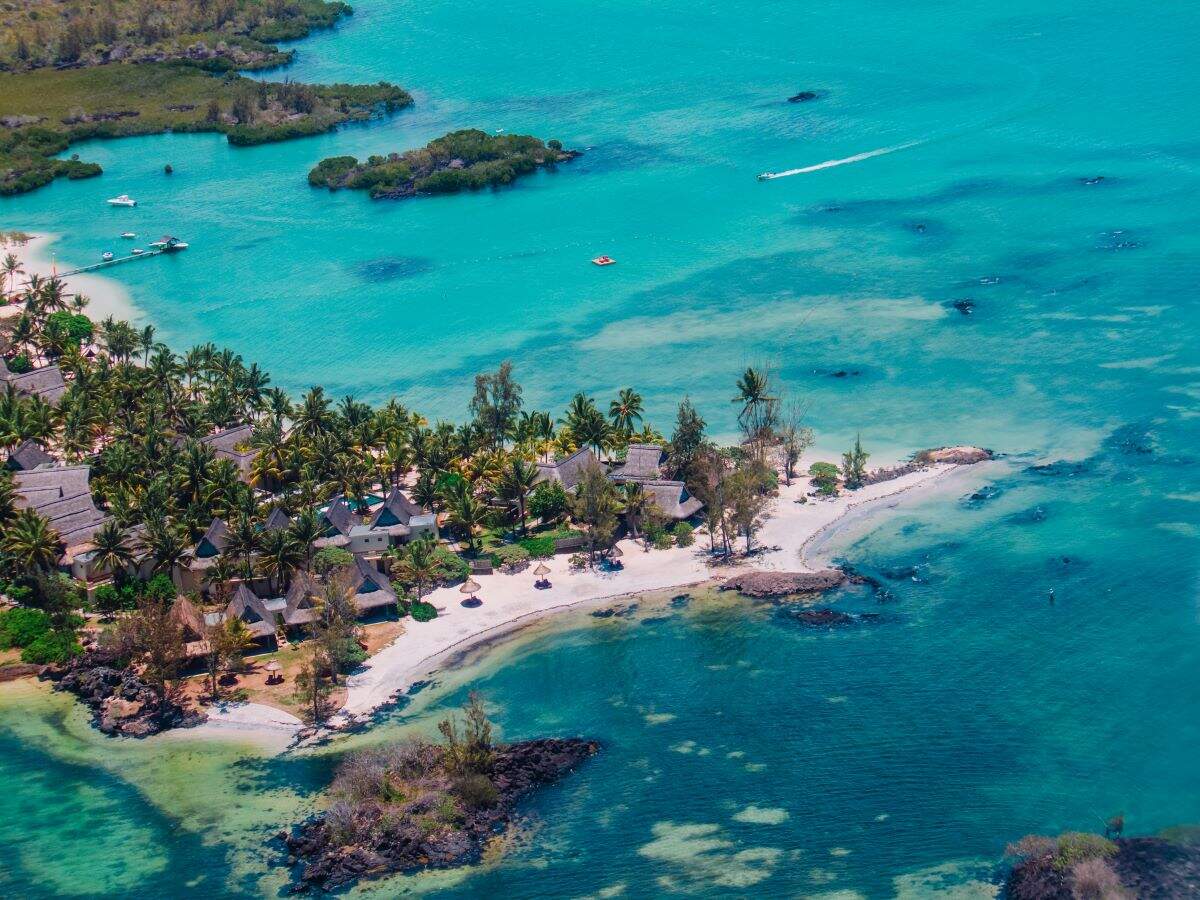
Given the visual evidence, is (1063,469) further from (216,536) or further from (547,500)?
(216,536)

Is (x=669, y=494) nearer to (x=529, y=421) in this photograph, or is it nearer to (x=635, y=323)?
(x=529, y=421)

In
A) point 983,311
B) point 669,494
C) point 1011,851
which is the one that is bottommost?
point 1011,851

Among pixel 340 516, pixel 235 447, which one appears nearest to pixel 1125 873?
pixel 340 516

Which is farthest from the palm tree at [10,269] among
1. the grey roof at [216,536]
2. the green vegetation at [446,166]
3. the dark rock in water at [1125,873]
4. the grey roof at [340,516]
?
the dark rock in water at [1125,873]

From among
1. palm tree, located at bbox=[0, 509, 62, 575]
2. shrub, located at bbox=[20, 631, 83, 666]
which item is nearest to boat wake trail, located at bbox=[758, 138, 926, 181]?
palm tree, located at bbox=[0, 509, 62, 575]

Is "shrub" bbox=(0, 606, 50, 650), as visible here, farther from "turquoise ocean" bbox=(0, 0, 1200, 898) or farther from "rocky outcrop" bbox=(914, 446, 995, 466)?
"rocky outcrop" bbox=(914, 446, 995, 466)

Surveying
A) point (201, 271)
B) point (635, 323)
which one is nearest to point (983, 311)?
point (635, 323)
